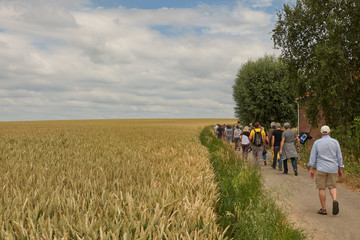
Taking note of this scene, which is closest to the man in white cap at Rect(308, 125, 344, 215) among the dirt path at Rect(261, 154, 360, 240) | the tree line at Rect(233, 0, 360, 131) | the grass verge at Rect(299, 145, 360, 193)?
the dirt path at Rect(261, 154, 360, 240)

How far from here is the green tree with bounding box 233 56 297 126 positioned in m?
36.7

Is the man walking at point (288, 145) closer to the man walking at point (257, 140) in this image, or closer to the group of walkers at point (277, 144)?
the group of walkers at point (277, 144)

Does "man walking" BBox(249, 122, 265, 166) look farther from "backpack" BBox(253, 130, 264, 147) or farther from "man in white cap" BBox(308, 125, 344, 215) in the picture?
"man in white cap" BBox(308, 125, 344, 215)

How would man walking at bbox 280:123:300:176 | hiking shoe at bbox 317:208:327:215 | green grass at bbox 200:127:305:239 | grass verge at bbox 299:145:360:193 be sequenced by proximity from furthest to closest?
man walking at bbox 280:123:300:176
grass verge at bbox 299:145:360:193
hiking shoe at bbox 317:208:327:215
green grass at bbox 200:127:305:239

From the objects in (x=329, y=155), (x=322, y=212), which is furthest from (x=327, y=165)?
(x=322, y=212)

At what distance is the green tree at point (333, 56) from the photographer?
19.7 m

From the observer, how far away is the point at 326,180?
7.69 metres

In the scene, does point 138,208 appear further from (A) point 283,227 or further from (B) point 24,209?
(A) point 283,227

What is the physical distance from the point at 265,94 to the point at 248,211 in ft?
111

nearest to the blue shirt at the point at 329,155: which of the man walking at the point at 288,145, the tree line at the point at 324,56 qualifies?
the man walking at the point at 288,145

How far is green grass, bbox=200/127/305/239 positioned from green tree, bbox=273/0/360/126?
13357 millimetres

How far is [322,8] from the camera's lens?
21109mm

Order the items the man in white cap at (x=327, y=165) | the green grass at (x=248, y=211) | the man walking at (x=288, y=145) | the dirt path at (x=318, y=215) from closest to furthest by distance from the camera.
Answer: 1. the green grass at (x=248, y=211)
2. the dirt path at (x=318, y=215)
3. the man in white cap at (x=327, y=165)
4. the man walking at (x=288, y=145)

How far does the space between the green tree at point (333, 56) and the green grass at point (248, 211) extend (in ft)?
43.8
